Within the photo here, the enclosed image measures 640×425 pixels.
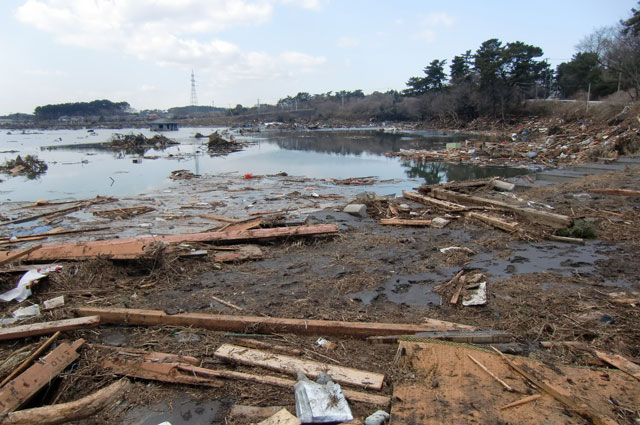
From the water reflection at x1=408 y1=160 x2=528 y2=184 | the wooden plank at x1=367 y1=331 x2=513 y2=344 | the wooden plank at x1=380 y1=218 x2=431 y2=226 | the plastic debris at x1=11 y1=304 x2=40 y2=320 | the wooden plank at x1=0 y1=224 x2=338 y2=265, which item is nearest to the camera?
the wooden plank at x1=367 y1=331 x2=513 y2=344

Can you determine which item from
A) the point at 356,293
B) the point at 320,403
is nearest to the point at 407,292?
the point at 356,293

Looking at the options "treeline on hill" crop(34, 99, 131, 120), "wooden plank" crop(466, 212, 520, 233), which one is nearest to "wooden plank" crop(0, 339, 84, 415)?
"wooden plank" crop(466, 212, 520, 233)

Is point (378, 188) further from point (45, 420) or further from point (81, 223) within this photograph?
point (45, 420)

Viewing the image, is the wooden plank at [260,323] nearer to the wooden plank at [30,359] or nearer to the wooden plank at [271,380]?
the wooden plank at [30,359]

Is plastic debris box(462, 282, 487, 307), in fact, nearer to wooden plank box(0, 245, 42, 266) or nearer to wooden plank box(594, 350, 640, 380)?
wooden plank box(594, 350, 640, 380)

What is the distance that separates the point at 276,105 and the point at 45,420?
164836mm

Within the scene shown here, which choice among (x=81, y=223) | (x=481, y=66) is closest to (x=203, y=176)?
(x=81, y=223)

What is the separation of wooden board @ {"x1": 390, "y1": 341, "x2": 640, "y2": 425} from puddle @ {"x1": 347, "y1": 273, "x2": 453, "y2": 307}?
1329 millimetres

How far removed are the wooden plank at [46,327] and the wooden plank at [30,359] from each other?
0.10 metres

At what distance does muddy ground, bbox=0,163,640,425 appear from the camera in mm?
2977

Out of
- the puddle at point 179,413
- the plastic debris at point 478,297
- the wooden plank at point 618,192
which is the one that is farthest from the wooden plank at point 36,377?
the wooden plank at point 618,192

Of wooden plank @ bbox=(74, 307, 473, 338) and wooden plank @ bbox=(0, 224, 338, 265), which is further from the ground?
wooden plank @ bbox=(0, 224, 338, 265)

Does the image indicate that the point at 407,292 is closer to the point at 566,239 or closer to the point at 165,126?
the point at 566,239

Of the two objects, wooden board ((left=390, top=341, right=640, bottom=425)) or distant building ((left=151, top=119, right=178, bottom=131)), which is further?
distant building ((left=151, top=119, right=178, bottom=131))
